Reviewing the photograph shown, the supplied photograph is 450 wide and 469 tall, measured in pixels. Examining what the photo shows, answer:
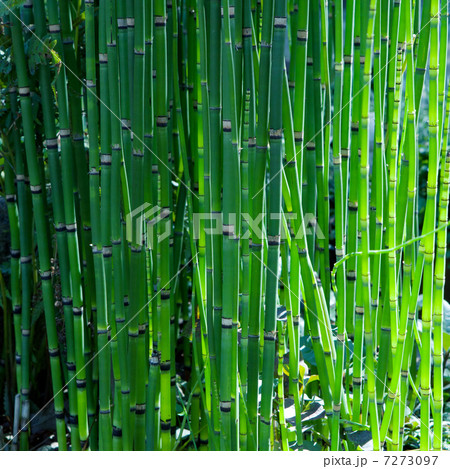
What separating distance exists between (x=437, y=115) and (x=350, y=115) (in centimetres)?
19

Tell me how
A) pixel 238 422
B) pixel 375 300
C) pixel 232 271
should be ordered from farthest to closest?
pixel 375 300, pixel 238 422, pixel 232 271

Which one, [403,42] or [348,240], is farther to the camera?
[348,240]

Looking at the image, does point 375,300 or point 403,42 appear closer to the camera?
point 403,42

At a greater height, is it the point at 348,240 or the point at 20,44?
the point at 20,44

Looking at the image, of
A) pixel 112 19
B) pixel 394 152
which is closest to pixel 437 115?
pixel 394 152

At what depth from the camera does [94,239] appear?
87cm

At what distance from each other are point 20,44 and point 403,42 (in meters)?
0.60

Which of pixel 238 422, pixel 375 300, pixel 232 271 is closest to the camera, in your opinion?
pixel 232 271

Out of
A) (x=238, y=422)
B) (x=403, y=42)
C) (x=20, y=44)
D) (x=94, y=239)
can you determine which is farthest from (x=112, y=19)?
(x=238, y=422)

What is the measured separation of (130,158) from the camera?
0.87m

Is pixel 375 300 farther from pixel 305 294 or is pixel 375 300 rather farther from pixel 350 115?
pixel 350 115
